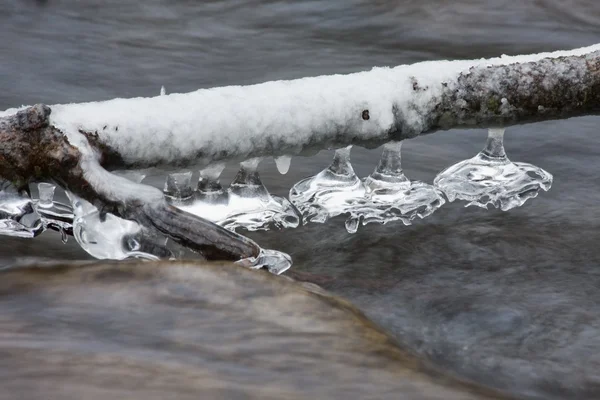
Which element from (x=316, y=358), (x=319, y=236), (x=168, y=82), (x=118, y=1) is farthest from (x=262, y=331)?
(x=118, y=1)

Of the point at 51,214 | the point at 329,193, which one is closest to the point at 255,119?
the point at 51,214

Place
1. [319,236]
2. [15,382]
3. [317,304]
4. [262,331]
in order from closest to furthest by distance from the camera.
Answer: [15,382], [262,331], [317,304], [319,236]

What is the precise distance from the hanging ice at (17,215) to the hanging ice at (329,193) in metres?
1.03

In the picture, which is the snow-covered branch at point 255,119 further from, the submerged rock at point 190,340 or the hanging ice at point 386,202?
the hanging ice at point 386,202

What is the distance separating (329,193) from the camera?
3.53 m

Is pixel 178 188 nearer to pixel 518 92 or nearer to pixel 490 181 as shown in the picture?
pixel 518 92

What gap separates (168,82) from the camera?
5559 millimetres

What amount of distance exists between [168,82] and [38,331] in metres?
3.55

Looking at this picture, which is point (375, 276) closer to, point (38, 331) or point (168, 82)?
point (38, 331)

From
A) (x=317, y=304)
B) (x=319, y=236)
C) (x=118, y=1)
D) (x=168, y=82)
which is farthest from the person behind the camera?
(x=118, y=1)

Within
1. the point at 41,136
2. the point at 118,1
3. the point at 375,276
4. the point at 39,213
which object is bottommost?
the point at 375,276

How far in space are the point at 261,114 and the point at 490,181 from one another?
1.28 m

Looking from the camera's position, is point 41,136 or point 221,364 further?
point 41,136

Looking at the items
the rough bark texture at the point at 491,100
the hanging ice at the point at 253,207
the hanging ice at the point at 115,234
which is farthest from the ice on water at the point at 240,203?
the hanging ice at the point at 115,234
